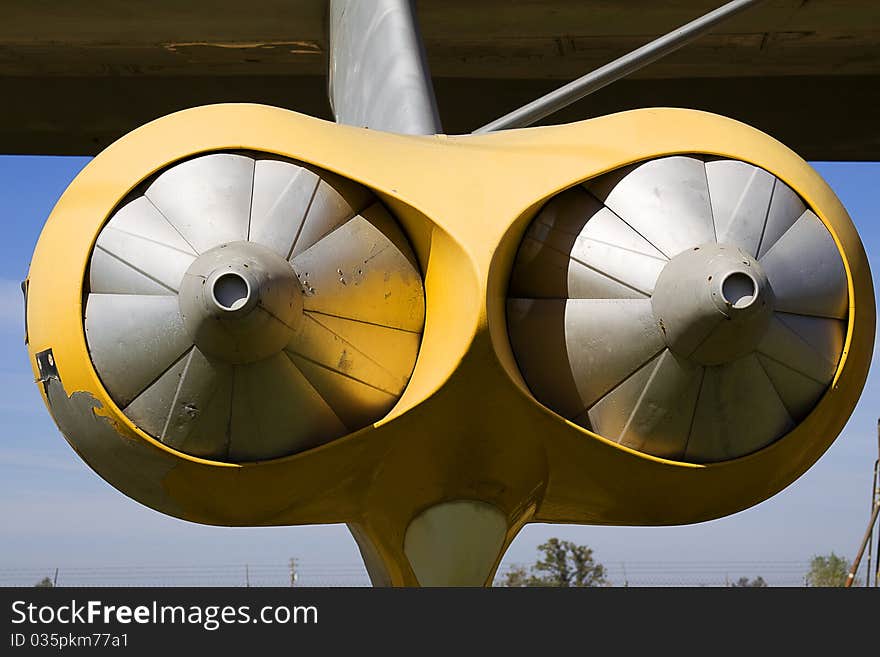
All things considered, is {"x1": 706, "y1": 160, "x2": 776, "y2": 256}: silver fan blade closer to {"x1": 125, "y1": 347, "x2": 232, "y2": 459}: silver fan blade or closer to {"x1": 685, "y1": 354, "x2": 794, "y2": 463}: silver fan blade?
{"x1": 685, "y1": 354, "x2": 794, "y2": 463}: silver fan blade

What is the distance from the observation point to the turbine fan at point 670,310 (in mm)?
2611

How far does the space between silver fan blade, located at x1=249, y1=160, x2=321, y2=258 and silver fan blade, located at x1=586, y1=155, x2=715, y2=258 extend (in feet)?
2.18

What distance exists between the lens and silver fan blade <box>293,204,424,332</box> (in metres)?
2.59

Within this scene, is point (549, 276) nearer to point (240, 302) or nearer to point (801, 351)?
point (801, 351)

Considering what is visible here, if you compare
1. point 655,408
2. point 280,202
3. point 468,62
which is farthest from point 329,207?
point 468,62

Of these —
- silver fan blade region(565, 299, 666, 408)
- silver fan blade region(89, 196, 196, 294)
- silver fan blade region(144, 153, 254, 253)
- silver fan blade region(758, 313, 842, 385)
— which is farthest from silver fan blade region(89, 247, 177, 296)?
silver fan blade region(758, 313, 842, 385)

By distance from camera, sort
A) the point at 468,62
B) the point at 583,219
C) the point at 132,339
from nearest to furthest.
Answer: the point at 132,339
the point at 583,219
the point at 468,62

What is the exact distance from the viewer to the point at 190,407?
2.53 meters

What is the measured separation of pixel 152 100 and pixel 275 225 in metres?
3.47

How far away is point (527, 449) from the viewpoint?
8.78 ft

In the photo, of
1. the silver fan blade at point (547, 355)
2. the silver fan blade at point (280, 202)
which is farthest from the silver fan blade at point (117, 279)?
the silver fan blade at point (547, 355)

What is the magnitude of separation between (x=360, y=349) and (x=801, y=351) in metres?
1.00

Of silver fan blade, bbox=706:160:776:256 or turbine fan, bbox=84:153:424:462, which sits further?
silver fan blade, bbox=706:160:776:256
